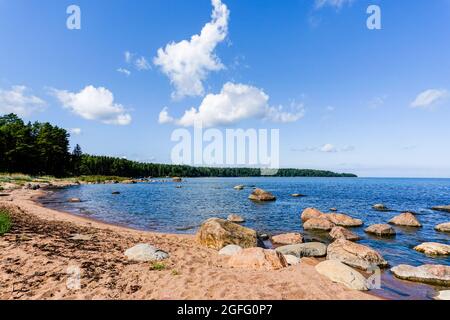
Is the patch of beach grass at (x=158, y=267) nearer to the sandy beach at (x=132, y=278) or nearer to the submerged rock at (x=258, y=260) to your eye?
the sandy beach at (x=132, y=278)

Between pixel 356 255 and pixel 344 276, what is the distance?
200 inches

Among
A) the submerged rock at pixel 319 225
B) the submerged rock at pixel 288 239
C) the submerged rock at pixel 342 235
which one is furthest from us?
the submerged rock at pixel 319 225

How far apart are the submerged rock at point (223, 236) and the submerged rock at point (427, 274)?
23.1 ft

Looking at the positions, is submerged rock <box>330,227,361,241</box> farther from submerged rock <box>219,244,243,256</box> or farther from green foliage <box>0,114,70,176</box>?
green foliage <box>0,114,70,176</box>

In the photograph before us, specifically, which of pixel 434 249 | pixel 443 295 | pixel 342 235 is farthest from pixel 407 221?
pixel 443 295

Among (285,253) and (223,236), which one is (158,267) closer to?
(223,236)

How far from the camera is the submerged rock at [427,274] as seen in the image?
10672mm

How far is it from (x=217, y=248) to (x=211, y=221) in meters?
2.00

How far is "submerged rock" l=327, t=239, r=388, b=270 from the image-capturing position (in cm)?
1267

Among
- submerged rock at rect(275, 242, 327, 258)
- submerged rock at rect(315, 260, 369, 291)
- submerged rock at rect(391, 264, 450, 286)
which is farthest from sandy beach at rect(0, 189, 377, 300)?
submerged rock at rect(391, 264, 450, 286)

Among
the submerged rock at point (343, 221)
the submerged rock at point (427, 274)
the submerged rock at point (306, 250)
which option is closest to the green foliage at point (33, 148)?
the submerged rock at point (343, 221)

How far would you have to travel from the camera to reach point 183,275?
8.71 metres

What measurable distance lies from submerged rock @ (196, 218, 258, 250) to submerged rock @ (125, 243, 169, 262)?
4.24 meters
